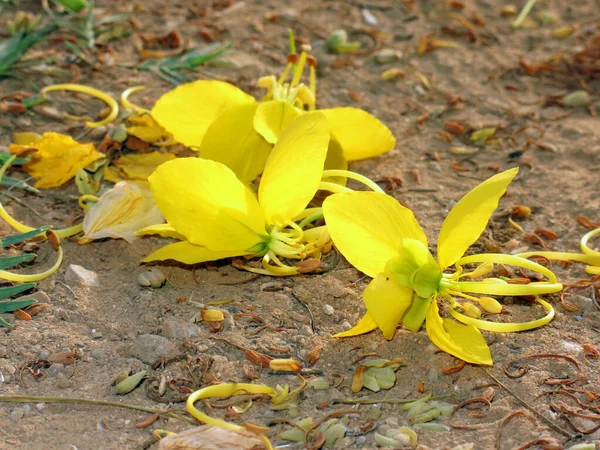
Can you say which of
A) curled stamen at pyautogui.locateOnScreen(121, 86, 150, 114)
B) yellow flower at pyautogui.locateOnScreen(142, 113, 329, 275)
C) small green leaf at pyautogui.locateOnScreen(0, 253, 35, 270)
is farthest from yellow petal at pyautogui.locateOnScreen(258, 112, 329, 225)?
curled stamen at pyautogui.locateOnScreen(121, 86, 150, 114)

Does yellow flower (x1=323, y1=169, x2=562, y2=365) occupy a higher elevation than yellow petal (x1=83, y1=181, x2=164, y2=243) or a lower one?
higher

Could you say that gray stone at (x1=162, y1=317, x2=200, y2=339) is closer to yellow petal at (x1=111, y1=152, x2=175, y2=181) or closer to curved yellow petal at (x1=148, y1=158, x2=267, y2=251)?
curved yellow petal at (x1=148, y1=158, x2=267, y2=251)

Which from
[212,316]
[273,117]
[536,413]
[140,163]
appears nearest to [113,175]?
[140,163]

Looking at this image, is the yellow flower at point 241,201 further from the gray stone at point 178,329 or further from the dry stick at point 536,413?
the dry stick at point 536,413

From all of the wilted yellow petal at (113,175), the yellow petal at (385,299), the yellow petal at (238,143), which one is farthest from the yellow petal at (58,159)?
the yellow petal at (385,299)

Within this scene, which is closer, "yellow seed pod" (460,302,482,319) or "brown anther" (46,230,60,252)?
"yellow seed pod" (460,302,482,319)

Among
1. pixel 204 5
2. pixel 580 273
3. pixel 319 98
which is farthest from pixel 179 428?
pixel 204 5
